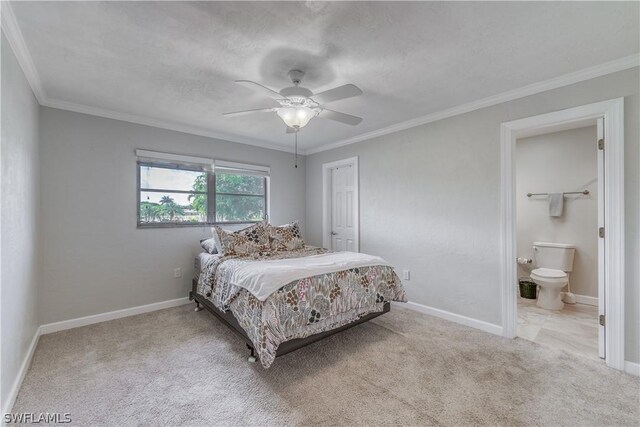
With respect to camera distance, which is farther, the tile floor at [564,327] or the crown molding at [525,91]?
the tile floor at [564,327]

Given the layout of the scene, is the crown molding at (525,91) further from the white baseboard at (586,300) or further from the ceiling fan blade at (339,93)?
the white baseboard at (586,300)

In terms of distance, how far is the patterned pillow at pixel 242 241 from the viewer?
3.24m

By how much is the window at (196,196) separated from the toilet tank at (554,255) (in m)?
4.23

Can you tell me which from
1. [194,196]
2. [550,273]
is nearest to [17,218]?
[194,196]

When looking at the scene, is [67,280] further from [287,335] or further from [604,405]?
[604,405]

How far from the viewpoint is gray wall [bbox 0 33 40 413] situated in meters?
1.71

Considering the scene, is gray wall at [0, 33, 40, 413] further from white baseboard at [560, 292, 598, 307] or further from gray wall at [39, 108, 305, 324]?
white baseboard at [560, 292, 598, 307]

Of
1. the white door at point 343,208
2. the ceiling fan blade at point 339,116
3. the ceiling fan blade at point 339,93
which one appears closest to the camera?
the ceiling fan blade at point 339,93

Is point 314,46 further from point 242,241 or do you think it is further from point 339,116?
point 242,241

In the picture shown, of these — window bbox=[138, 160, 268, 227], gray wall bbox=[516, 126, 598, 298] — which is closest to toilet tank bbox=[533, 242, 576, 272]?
gray wall bbox=[516, 126, 598, 298]

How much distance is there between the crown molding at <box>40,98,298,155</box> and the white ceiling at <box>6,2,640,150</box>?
0.22ft

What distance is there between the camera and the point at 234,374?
84.1 inches

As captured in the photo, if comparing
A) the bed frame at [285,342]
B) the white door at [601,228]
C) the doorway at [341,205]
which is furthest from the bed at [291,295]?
the white door at [601,228]

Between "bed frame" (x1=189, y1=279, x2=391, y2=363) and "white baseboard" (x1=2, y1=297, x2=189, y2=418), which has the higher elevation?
"bed frame" (x1=189, y1=279, x2=391, y2=363)
